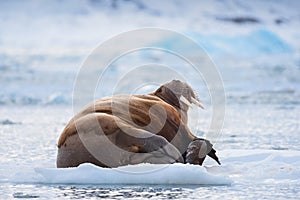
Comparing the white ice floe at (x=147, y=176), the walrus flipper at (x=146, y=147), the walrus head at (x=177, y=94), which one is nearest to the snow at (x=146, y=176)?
the white ice floe at (x=147, y=176)

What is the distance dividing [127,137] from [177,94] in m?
1.15

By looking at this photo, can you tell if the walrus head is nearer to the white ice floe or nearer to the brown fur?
the brown fur

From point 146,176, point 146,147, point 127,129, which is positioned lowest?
point 146,176

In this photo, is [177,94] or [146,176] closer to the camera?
[146,176]

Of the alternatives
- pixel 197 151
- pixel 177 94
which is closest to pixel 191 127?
pixel 177 94

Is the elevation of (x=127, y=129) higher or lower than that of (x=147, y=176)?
higher

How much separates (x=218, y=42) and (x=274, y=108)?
88.0ft

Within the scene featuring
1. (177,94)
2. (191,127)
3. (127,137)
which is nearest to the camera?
(127,137)

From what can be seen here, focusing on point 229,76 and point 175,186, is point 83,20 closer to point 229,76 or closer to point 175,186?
point 229,76

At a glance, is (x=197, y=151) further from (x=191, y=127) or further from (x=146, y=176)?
(x=191, y=127)

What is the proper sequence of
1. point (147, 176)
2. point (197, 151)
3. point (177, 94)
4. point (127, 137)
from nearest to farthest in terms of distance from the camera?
point (147, 176), point (127, 137), point (197, 151), point (177, 94)

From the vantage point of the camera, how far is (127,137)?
576cm

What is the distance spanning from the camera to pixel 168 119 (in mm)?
6387

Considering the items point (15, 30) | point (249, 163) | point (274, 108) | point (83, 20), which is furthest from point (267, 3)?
point (249, 163)
